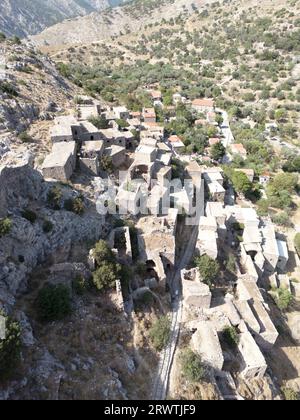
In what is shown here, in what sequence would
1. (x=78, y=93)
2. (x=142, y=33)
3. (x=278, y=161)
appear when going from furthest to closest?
(x=142, y=33), (x=278, y=161), (x=78, y=93)

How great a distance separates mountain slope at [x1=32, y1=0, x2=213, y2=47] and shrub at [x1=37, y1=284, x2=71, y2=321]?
6285 inches

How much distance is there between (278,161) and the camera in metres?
57.5

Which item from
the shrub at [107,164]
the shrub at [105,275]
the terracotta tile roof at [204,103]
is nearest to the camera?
the shrub at [105,275]

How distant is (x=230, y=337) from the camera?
932 inches

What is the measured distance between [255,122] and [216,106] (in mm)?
10735

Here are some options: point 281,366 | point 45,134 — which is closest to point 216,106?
point 45,134

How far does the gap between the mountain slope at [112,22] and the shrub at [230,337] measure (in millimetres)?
159255

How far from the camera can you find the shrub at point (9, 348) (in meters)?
14.8

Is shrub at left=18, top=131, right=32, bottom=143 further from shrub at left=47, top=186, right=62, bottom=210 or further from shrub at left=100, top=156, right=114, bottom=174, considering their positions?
shrub at left=47, top=186, right=62, bottom=210

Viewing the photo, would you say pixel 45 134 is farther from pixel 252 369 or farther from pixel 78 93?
pixel 252 369

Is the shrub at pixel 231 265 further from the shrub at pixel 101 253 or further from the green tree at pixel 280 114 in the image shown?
the green tree at pixel 280 114

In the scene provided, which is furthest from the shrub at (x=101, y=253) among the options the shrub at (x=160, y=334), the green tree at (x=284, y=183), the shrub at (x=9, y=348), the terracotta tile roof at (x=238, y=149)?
the terracotta tile roof at (x=238, y=149)

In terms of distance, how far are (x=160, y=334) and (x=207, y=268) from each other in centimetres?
848

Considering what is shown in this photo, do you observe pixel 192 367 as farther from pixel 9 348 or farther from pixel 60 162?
pixel 60 162
